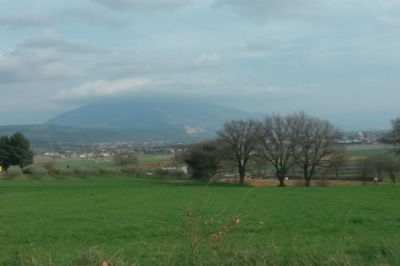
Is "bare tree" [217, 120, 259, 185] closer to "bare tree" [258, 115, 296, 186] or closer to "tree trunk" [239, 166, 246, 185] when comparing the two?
"tree trunk" [239, 166, 246, 185]

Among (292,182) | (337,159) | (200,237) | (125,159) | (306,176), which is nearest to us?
(200,237)

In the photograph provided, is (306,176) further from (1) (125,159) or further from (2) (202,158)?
(1) (125,159)

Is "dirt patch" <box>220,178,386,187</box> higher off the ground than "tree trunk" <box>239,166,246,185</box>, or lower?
lower

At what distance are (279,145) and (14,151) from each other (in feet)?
156

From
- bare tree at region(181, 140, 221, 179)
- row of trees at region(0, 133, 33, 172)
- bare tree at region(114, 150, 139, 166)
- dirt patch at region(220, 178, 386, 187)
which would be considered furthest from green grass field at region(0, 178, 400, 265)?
bare tree at region(114, 150, 139, 166)

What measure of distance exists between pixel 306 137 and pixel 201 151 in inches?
711

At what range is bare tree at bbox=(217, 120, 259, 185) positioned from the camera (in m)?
68.3

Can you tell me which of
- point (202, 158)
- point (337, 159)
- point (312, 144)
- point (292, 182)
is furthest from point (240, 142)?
point (337, 159)

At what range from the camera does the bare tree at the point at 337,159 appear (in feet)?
201

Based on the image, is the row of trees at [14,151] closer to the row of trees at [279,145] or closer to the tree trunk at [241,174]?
the row of trees at [279,145]

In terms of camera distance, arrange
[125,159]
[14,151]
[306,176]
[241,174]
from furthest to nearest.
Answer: [125,159]
[14,151]
[241,174]
[306,176]

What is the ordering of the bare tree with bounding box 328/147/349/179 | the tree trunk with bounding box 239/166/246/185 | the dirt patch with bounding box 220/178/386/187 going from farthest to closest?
the tree trunk with bounding box 239/166/246/185
the bare tree with bounding box 328/147/349/179
the dirt patch with bounding box 220/178/386/187

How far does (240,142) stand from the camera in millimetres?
69125

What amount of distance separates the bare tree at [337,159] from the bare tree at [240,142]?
11.0 m
